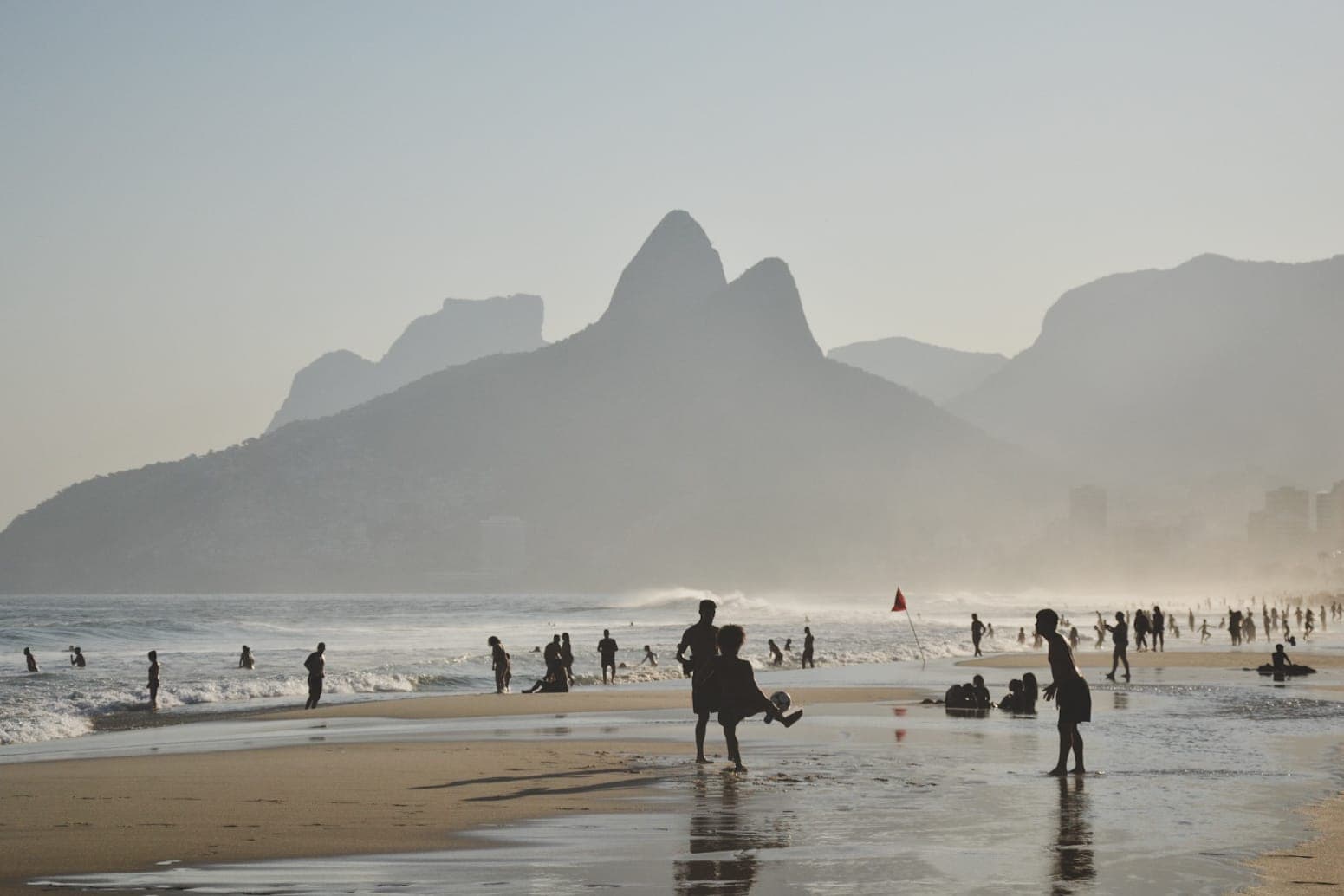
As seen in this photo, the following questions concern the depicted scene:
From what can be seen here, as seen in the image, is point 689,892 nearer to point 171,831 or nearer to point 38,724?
point 171,831

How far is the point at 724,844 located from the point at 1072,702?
5.98m

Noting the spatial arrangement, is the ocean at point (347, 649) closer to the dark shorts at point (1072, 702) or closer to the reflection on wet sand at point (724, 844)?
the reflection on wet sand at point (724, 844)

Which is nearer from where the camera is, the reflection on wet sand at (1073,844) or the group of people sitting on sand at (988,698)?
the reflection on wet sand at (1073,844)

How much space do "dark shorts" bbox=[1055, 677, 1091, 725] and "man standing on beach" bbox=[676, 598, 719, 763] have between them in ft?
12.3

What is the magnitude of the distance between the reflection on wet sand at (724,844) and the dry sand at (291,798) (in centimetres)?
92

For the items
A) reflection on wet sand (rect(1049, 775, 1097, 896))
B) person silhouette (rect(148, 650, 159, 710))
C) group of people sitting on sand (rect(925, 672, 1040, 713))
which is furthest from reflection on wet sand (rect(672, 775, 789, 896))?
person silhouette (rect(148, 650, 159, 710))

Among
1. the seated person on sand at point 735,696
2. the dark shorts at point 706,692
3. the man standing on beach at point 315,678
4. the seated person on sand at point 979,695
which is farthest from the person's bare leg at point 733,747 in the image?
the man standing on beach at point 315,678

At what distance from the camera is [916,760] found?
18156 mm

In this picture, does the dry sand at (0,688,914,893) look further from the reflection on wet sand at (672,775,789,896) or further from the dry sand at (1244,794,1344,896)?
the dry sand at (1244,794,1344,896)

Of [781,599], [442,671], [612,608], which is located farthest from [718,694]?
[781,599]

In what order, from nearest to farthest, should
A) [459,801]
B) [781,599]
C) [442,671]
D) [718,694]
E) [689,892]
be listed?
[689,892] → [459,801] → [718,694] → [442,671] → [781,599]

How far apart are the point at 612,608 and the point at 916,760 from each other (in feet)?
463

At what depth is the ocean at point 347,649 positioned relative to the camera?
3531 centimetres

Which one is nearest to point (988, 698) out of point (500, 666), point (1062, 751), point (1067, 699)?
point (1062, 751)
